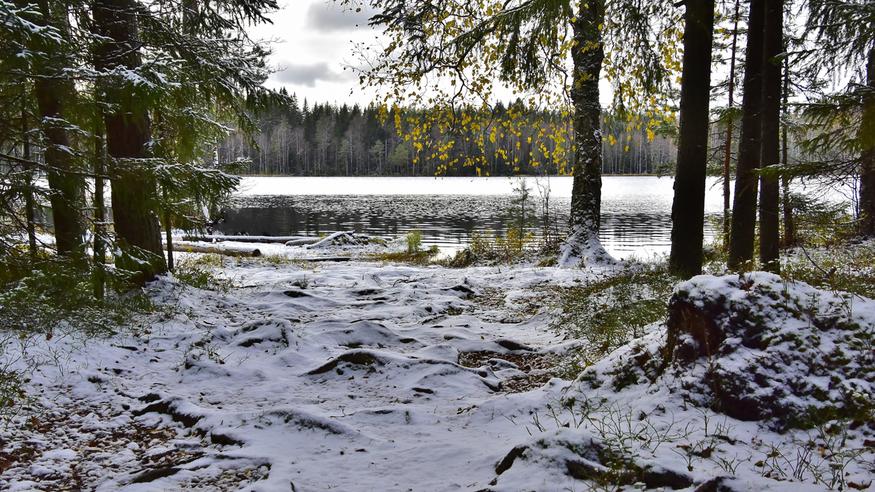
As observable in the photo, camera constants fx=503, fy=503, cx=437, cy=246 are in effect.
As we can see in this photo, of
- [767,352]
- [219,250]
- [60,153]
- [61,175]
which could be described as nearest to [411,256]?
[219,250]

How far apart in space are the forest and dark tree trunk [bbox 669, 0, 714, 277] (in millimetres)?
33

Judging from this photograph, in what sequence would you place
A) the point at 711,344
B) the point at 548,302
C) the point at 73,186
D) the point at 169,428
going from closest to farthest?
the point at 711,344 < the point at 169,428 < the point at 73,186 < the point at 548,302

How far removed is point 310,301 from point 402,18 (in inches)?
185

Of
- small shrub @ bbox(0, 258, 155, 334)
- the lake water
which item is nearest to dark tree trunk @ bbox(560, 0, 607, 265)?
the lake water

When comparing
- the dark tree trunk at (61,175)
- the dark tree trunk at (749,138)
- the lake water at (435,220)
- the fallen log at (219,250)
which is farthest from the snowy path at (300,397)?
the lake water at (435,220)

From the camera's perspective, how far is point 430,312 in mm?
7938

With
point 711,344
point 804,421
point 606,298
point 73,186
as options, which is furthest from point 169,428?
point 606,298

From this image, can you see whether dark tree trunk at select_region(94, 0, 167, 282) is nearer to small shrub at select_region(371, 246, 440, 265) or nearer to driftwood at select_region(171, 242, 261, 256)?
small shrub at select_region(371, 246, 440, 265)

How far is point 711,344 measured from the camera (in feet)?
11.8

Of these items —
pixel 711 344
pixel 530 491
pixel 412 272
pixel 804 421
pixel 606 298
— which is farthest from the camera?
pixel 412 272

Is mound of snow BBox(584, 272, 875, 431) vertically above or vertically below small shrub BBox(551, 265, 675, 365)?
above

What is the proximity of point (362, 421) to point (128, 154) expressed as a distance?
240 inches

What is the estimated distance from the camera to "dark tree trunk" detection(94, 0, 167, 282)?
6219 millimetres

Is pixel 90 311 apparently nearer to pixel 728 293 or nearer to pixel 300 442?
pixel 300 442
